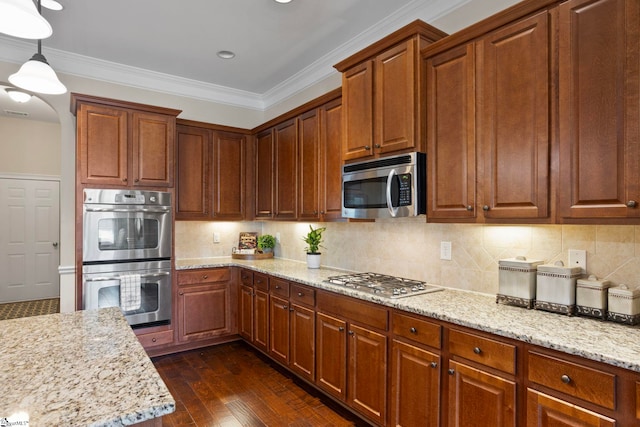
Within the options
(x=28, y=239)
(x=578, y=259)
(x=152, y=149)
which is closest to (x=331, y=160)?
(x=152, y=149)

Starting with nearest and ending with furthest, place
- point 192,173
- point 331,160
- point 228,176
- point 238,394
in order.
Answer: point 238,394 → point 331,160 → point 192,173 → point 228,176

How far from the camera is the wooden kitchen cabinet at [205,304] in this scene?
3.87 m

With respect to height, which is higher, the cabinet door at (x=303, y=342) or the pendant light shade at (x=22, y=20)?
the pendant light shade at (x=22, y=20)

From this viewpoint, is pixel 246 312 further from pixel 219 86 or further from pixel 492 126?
pixel 492 126

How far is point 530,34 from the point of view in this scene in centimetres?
186

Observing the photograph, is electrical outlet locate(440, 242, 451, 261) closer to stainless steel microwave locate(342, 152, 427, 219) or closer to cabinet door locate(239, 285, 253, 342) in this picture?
stainless steel microwave locate(342, 152, 427, 219)

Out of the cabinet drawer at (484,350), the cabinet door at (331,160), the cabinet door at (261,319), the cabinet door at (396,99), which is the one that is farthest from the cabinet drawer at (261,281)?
the cabinet drawer at (484,350)

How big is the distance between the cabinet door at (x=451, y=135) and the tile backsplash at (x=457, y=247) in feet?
1.15

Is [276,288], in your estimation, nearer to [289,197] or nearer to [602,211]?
[289,197]


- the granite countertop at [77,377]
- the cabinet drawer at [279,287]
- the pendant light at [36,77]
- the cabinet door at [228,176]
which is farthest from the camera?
the cabinet door at [228,176]

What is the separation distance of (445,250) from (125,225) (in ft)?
9.43

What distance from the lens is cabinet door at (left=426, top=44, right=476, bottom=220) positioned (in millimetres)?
2117

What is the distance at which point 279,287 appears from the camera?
3359 mm

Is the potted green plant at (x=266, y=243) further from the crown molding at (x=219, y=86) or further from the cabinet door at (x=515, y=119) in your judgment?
the cabinet door at (x=515, y=119)
